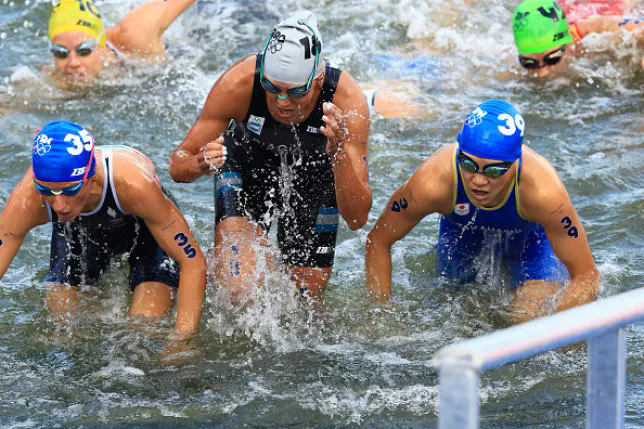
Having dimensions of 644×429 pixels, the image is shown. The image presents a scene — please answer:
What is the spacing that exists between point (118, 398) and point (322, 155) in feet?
6.31

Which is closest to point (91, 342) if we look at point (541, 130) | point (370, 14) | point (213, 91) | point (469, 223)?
point (213, 91)

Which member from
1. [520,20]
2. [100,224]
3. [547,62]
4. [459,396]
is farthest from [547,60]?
[459,396]

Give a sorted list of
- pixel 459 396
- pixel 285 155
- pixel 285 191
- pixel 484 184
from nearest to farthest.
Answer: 1. pixel 459 396
2. pixel 484 184
3. pixel 285 155
4. pixel 285 191

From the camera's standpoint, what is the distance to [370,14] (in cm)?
1193

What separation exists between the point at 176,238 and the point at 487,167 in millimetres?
1827

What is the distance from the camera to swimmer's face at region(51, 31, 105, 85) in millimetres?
9008

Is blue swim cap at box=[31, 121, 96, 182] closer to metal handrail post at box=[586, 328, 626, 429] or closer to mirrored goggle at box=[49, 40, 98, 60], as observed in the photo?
metal handrail post at box=[586, 328, 626, 429]

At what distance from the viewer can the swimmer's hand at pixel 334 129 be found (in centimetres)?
481

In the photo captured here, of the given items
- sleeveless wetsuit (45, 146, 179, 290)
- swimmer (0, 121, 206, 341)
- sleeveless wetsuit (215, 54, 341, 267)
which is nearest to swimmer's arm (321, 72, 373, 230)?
sleeveless wetsuit (215, 54, 341, 267)

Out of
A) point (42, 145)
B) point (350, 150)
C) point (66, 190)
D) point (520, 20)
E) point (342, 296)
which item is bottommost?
point (342, 296)

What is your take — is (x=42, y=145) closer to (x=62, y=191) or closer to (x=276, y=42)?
(x=62, y=191)

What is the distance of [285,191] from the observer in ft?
18.5

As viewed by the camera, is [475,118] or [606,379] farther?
[475,118]

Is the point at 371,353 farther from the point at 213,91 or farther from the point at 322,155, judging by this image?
the point at 213,91
